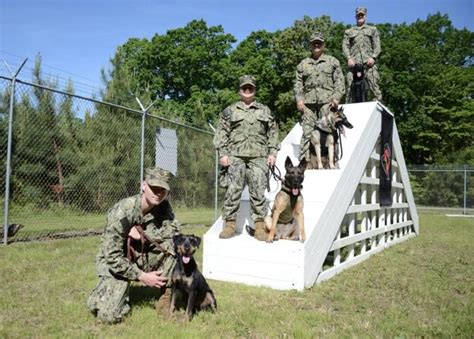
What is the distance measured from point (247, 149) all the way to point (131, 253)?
6.56 ft

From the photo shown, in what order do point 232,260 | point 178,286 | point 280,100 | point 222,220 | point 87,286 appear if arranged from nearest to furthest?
point 178,286 < point 87,286 < point 232,260 < point 222,220 < point 280,100

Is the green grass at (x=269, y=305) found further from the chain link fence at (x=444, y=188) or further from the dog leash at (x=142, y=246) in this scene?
the chain link fence at (x=444, y=188)

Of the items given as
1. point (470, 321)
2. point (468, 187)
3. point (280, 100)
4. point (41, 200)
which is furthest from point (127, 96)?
point (280, 100)

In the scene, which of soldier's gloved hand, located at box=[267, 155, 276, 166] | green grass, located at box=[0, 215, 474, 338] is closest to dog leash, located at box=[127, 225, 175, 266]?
green grass, located at box=[0, 215, 474, 338]

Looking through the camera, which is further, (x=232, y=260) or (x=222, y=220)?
(x=222, y=220)

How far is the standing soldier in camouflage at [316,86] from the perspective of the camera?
680cm

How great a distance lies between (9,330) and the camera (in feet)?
10.6

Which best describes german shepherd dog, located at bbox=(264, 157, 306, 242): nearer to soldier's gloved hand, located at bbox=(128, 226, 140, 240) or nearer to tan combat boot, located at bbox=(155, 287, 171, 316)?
tan combat boot, located at bbox=(155, 287, 171, 316)

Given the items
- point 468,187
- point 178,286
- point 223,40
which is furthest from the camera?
point 223,40

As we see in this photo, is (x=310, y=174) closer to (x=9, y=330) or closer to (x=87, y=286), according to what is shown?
(x=87, y=286)

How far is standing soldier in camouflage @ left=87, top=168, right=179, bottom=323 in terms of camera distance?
351cm

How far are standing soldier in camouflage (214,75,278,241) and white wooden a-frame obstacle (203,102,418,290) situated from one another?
303 mm

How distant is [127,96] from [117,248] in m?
12.9

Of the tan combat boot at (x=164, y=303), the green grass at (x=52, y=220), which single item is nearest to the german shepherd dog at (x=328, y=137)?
the tan combat boot at (x=164, y=303)
